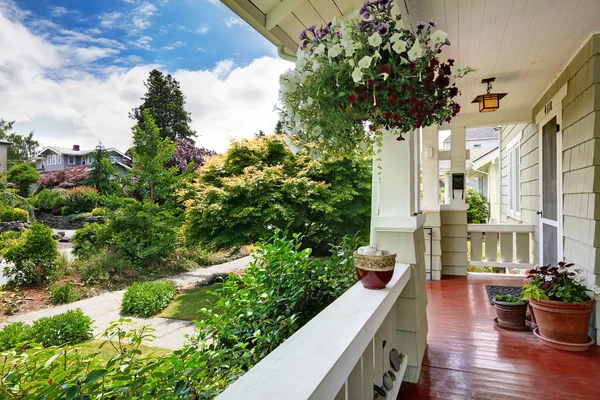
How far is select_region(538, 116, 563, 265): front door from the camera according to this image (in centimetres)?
312

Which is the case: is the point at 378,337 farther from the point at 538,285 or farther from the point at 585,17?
the point at 585,17

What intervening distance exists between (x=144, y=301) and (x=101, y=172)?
2.33m

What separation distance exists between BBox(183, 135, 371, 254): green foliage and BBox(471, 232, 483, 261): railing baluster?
1.64m

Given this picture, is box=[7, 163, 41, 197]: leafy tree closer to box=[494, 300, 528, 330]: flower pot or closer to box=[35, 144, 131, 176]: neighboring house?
box=[35, 144, 131, 176]: neighboring house

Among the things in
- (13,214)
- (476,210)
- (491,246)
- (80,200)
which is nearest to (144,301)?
(13,214)

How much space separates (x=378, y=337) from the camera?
1380 millimetres

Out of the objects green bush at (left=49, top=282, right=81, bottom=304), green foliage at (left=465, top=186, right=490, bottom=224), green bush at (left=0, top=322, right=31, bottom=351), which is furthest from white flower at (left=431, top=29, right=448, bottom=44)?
green foliage at (left=465, top=186, right=490, bottom=224)

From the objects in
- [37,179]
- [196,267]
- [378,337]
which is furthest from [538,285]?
[196,267]

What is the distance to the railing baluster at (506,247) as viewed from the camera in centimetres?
457

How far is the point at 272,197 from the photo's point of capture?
5160mm

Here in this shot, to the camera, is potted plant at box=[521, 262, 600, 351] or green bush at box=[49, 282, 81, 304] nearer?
potted plant at box=[521, 262, 600, 351]

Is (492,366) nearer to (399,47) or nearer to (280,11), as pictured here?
(399,47)

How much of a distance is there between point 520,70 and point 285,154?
140 inches

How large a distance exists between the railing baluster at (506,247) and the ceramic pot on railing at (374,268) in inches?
156
